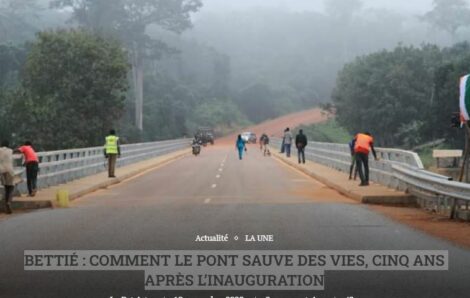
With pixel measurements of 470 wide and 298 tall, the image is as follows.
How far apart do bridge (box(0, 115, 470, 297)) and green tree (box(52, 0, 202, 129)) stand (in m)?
62.1

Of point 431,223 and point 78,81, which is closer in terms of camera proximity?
point 431,223

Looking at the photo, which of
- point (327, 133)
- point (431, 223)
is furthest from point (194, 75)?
point (431, 223)

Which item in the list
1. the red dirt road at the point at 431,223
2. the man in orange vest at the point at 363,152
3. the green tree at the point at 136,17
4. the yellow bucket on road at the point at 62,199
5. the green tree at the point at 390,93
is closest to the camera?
the red dirt road at the point at 431,223

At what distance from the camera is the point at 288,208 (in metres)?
19.6

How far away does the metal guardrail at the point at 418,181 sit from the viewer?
1750cm

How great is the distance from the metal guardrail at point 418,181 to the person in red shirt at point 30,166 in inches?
389

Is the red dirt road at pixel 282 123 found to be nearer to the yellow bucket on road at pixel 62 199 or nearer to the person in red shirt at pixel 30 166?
the person in red shirt at pixel 30 166

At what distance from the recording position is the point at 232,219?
672 inches

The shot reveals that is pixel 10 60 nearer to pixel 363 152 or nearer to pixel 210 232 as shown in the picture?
pixel 363 152

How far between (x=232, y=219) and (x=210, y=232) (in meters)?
2.31

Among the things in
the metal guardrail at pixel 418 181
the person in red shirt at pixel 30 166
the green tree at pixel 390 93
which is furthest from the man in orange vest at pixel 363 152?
the green tree at pixel 390 93

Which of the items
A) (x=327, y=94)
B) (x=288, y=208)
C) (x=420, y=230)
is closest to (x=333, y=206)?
(x=288, y=208)

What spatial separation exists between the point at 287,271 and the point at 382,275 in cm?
122

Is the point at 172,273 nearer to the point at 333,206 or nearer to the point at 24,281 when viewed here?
the point at 24,281
